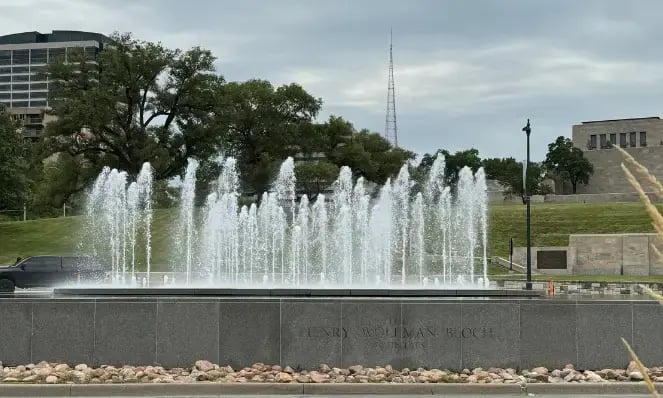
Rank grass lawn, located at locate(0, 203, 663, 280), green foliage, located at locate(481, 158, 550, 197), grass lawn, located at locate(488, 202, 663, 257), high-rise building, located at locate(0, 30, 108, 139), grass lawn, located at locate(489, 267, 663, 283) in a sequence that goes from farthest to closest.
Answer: high-rise building, located at locate(0, 30, 108, 139), green foliage, located at locate(481, 158, 550, 197), grass lawn, located at locate(488, 202, 663, 257), grass lawn, located at locate(0, 203, 663, 280), grass lawn, located at locate(489, 267, 663, 283)

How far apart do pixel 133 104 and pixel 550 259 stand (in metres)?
34.7

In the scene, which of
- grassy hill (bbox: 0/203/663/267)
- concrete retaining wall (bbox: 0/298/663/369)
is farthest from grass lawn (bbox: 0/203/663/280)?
concrete retaining wall (bbox: 0/298/663/369)

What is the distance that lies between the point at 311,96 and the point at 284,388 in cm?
6138

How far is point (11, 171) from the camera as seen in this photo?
57312 millimetres

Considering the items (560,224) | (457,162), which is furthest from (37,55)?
(560,224)

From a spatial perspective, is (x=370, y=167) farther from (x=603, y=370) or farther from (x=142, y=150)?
(x=603, y=370)

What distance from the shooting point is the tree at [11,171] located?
57344 mm

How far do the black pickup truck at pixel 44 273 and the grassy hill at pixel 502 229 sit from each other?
17.4 meters

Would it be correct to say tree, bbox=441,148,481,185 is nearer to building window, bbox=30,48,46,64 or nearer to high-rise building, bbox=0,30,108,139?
high-rise building, bbox=0,30,108,139

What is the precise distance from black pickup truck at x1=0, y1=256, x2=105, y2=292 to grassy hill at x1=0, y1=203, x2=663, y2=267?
17404 mm

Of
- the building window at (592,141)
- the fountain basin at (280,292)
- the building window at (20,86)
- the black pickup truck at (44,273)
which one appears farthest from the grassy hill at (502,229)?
the building window at (20,86)

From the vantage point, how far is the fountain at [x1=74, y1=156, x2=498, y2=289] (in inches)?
1501

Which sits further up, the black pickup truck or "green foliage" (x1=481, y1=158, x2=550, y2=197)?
"green foliage" (x1=481, y1=158, x2=550, y2=197)

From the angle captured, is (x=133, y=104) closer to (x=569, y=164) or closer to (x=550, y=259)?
(x=550, y=259)
